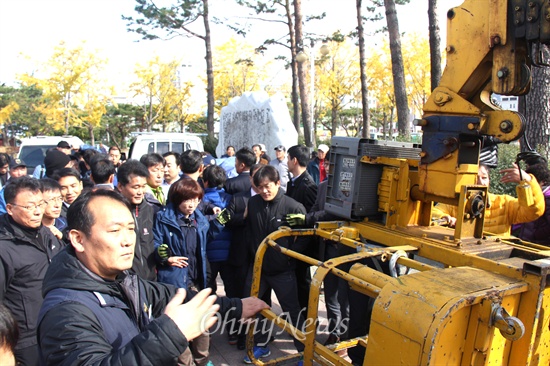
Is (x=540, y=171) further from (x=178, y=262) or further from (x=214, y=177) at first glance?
(x=178, y=262)

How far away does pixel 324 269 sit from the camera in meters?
2.29

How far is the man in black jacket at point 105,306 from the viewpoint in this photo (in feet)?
4.82

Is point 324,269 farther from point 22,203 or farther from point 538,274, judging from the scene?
point 22,203

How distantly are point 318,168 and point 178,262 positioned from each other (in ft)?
16.7

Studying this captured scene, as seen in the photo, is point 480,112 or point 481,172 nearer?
point 480,112

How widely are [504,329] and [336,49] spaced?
27.8m

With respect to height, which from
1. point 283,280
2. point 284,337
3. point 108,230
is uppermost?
point 108,230

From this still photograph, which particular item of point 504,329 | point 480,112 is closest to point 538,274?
point 504,329

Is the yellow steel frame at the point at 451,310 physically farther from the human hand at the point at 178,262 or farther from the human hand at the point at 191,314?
the human hand at the point at 178,262

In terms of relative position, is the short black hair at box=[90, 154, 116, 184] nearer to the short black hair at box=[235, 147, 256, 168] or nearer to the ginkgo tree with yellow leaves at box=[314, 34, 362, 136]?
the short black hair at box=[235, 147, 256, 168]

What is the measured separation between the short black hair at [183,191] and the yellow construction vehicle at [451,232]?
3.33 ft

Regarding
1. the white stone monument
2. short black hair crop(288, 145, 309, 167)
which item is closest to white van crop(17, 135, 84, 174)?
the white stone monument

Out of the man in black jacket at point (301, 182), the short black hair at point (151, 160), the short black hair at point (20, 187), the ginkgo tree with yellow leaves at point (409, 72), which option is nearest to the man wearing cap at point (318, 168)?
the man in black jacket at point (301, 182)

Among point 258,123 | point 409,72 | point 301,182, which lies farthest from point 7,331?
point 409,72
